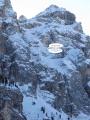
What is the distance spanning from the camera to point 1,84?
179m

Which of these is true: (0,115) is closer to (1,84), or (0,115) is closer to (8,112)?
(8,112)

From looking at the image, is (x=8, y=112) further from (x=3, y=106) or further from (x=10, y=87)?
(x=10, y=87)

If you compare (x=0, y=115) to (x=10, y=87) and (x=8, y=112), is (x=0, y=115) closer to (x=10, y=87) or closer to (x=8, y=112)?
(x=8, y=112)

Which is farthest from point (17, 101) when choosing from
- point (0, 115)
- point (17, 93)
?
point (0, 115)

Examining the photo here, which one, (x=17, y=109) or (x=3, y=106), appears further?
(x=17, y=109)

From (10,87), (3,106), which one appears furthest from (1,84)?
(3,106)

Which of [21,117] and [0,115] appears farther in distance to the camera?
[21,117]

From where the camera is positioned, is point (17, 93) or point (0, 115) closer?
point (0, 115)

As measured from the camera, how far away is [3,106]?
545ft

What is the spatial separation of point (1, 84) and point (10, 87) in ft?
9.52

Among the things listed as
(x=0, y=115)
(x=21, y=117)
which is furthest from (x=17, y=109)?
(x=0, y=115)

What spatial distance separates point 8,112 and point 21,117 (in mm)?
9634

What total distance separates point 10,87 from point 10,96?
19.0ft

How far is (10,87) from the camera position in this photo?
178m
